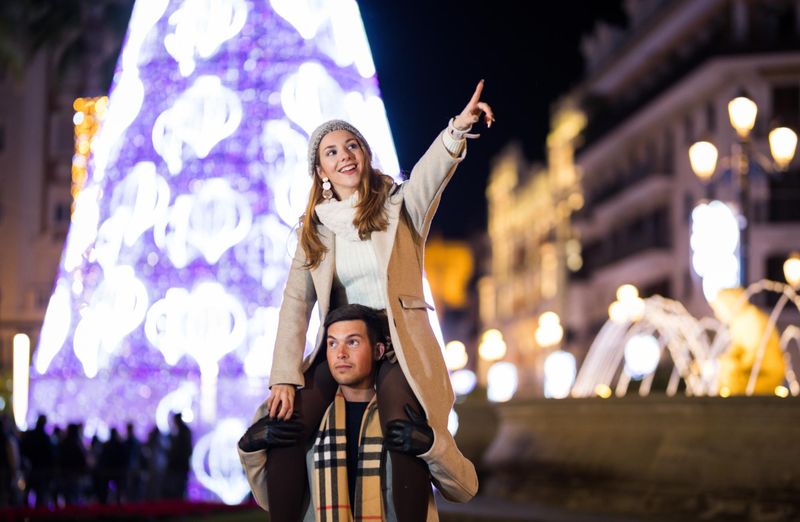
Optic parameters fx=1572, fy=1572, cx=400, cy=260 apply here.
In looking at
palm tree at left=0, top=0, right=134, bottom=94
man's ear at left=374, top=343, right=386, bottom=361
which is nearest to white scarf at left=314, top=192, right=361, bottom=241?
man's ear at left=374, top=343, right=386, bottom=361

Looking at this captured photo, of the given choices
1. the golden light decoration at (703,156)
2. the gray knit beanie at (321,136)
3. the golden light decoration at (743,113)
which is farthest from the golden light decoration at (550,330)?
the gray knit beanie at (321,136)

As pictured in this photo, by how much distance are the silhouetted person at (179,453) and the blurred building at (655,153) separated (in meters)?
20.4

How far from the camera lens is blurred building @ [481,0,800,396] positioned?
4938 centimetres

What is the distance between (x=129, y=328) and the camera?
16.7 metres

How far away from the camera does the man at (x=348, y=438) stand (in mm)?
5289

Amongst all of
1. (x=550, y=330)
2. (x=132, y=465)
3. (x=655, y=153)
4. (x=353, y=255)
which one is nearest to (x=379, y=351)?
(x=353, y=255)

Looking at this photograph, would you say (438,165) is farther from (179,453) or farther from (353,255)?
(179,453)

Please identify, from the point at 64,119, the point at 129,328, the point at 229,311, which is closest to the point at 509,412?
the point at 229,311

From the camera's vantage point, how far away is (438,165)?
538cm

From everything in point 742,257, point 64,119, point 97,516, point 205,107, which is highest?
point 64,119

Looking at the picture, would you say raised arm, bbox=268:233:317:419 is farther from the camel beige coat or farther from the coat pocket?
the coat pocket

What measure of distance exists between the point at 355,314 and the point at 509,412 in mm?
10923

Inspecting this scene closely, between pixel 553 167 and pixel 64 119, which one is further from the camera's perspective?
pixel 553 167

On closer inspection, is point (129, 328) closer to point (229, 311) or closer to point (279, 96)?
point (229, 311)
